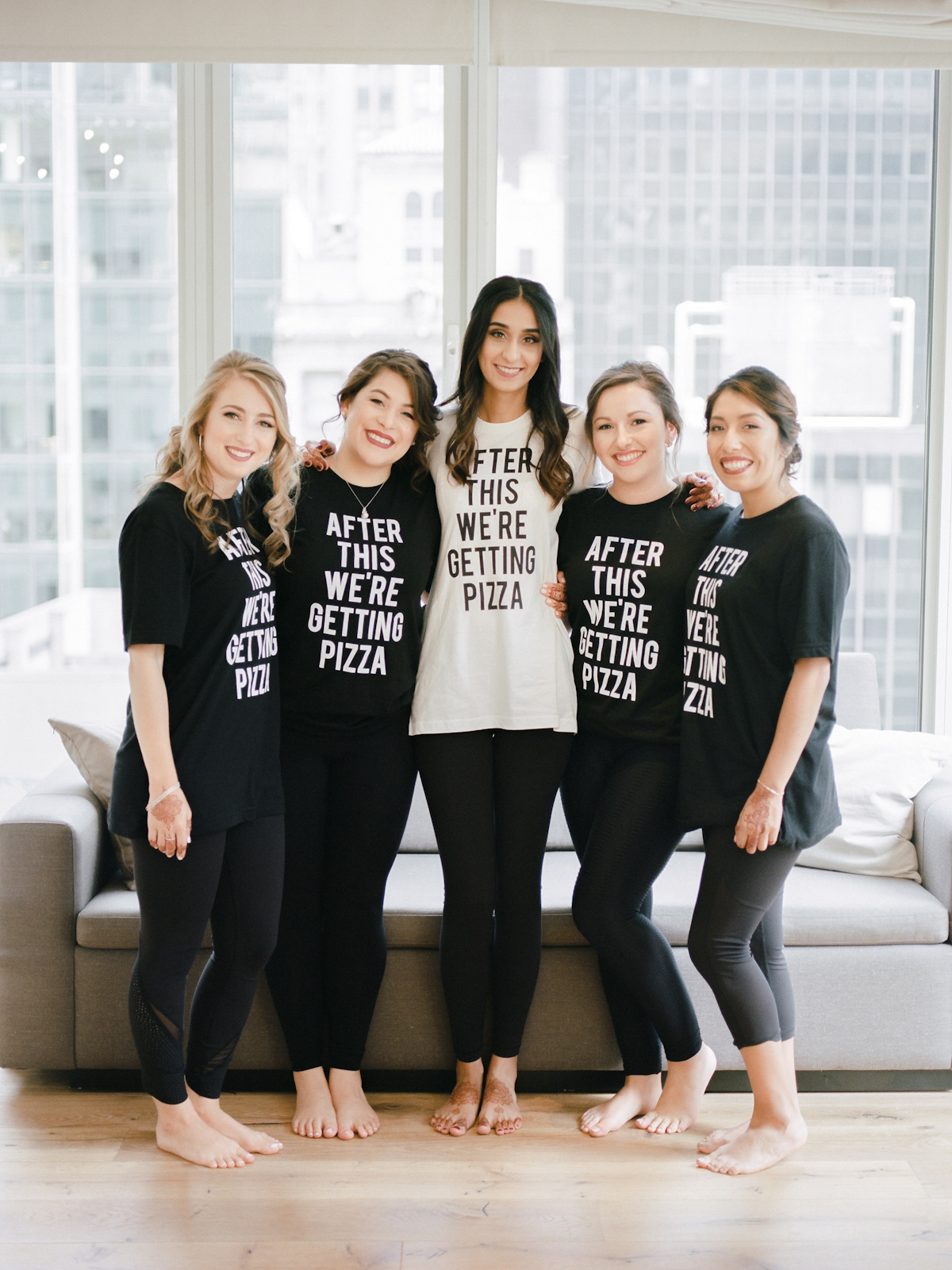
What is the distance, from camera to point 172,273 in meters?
3.34

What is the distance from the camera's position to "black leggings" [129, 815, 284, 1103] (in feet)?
6.34

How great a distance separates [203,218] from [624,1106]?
267 cm

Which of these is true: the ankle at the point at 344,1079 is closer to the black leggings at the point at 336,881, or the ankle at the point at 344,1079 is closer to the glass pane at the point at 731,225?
the black leggings at the point at 336,881

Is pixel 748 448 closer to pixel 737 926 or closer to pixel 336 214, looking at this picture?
pixel 737 926

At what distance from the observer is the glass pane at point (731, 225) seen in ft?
10.8

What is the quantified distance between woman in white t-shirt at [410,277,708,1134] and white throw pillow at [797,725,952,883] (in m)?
0.74

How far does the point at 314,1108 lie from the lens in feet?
7.14

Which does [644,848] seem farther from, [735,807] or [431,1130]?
[431,1130]

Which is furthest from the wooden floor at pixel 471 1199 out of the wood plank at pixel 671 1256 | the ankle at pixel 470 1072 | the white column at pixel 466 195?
the white column at pixel 466 195

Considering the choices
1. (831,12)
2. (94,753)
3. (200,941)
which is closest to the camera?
(200,941)

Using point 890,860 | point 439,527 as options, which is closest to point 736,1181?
point 890,860

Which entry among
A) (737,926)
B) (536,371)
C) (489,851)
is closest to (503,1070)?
(489,851)

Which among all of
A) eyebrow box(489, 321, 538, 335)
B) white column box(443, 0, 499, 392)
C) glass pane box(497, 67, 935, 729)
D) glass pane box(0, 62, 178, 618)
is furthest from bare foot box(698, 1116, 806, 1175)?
glass pane box(0, 62, 178, 618)

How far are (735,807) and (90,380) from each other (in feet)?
7.85
